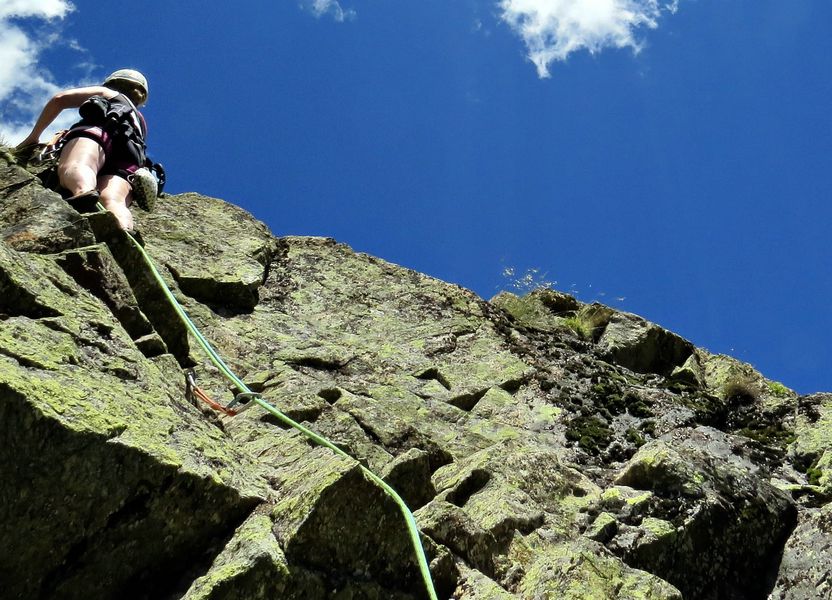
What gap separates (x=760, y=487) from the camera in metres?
6.85

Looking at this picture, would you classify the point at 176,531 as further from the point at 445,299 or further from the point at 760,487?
the point at 445,299

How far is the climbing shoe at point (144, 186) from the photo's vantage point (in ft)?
31.7

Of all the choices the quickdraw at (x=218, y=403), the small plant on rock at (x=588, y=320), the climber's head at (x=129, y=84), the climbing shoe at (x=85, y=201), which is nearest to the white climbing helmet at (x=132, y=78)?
the climber's head at (x=129, y=84)

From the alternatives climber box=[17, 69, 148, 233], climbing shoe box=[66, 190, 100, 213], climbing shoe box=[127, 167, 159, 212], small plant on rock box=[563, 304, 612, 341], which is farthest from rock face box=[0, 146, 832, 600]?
climbing shoe box=[127, 167, 159, 212]

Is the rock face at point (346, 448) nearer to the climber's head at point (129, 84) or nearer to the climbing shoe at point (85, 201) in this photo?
the climbing shoe at point (85, 201)

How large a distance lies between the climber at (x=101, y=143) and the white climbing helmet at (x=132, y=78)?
64mm

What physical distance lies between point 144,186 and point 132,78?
1.76 metres

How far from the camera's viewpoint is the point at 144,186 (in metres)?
9.71

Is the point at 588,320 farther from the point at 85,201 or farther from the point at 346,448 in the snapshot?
the point at 85,201

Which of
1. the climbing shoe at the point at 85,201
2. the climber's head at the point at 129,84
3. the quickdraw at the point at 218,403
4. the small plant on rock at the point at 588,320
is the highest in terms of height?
the small plant on rock at the point at 588,320

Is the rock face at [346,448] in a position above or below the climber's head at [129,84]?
below

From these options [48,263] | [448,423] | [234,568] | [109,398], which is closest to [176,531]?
[234,568]

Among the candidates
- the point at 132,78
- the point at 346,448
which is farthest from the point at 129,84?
the point at 346,448

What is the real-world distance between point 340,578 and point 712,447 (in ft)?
15.8
